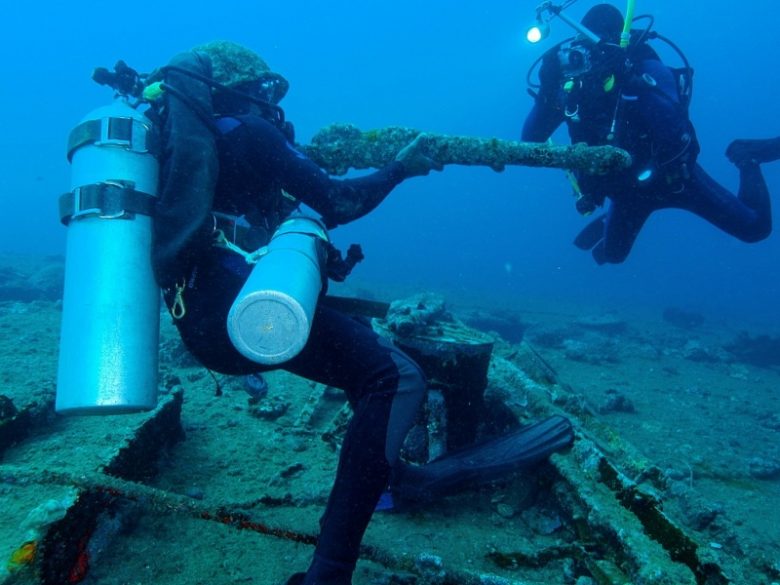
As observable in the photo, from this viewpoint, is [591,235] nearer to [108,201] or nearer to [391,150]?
[391,150]

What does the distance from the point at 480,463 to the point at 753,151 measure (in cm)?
805

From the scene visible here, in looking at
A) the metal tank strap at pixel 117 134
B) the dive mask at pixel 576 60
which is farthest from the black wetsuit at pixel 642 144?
the metal tank strap at pixel 117 134

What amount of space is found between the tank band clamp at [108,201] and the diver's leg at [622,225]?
6760 mm

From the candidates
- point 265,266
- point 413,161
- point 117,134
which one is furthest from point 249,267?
point 413,161

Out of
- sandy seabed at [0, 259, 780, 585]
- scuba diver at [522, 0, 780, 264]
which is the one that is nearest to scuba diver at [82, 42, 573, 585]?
sandy seabed at [0, 259, 780, 585]

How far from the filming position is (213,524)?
281 cm

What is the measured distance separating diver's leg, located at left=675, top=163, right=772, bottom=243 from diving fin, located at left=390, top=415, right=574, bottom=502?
5.29 m

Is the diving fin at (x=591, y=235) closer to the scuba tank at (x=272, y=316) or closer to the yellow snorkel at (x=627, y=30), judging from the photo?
the yellow snorkel at (x=627, y=30)

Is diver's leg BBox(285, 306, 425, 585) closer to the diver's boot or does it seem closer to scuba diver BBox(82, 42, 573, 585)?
scuba diver BBox(82, 42, 573, 585)

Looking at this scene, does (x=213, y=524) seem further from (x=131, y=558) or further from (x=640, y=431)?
(x=640, y=431)

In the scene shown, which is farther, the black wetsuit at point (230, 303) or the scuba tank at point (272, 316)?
the black wetsuit at point (230, 303)

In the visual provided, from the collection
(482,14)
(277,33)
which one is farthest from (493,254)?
(277,33)

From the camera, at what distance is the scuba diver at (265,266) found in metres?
1.97

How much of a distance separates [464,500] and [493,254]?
397ft
